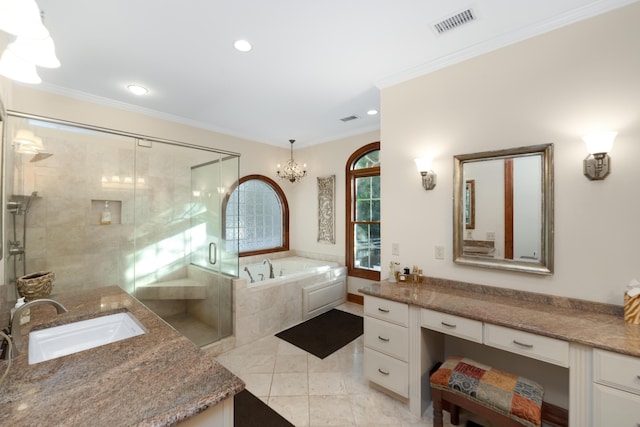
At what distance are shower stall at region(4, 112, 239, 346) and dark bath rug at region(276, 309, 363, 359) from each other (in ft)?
2.69

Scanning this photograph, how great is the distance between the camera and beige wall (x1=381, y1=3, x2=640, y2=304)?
A: 1.59 metres

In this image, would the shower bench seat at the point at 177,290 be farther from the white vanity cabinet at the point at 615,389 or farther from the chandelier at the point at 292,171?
the white vanity cabinet at the point at 615,389

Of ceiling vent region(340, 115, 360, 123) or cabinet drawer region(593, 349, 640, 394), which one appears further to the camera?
ceiling vent region(340, 115, 360, 123)

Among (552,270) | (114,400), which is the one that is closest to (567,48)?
(552,270)

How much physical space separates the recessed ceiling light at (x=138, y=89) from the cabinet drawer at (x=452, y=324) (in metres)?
3.43

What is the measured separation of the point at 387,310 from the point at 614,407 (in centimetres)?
120

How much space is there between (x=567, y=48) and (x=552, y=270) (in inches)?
60.0

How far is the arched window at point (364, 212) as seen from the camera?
13.4ft

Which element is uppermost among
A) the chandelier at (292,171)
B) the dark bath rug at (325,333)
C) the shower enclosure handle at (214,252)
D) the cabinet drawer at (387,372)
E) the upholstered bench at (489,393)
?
the chandelier at (292,171)

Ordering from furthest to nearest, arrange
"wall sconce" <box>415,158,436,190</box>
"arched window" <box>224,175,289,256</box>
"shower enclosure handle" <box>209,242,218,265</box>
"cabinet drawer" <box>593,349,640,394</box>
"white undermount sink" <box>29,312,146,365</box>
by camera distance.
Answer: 1. "arched window" <box>224,175,289,256</box>
2. "shower enclosure handle" <box>209,242,218,265</box>
3. "wall sconce" <box>415,158,436,190</box>
4. "white undermount sink" <box>29,312,146,365</box>
5. "cabinet drawer" <box>593,349,640,394</box>

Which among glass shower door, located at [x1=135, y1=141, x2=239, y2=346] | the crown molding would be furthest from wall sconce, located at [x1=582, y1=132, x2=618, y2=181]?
glass shower door, located at [x1=135, y1=141, x2=239, y2=346]

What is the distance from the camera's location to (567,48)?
5.77 ft

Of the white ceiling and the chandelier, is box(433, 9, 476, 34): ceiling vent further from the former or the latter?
the chandelier

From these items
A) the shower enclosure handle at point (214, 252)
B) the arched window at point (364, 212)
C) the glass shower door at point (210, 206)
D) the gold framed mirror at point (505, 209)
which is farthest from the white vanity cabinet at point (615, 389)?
the shower enclosure handle at point (214, 252)
